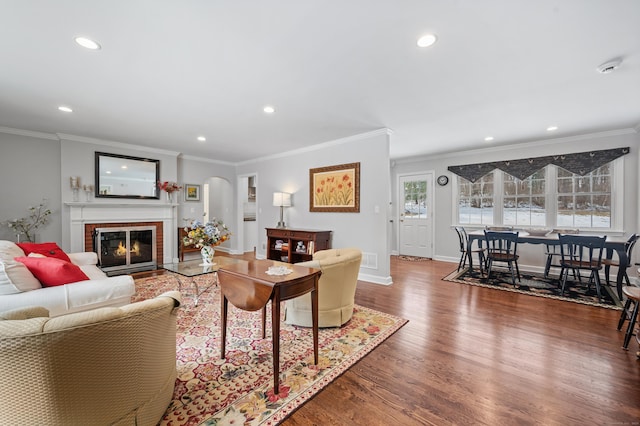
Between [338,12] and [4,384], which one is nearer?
[4,384]

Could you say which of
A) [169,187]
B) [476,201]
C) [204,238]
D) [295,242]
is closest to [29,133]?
[169,187]

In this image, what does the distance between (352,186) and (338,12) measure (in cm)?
304

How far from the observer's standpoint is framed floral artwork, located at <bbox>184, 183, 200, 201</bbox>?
6.25 meters

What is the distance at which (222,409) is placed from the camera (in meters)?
1.58

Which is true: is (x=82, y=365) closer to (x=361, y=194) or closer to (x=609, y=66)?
(x=361, y=194)

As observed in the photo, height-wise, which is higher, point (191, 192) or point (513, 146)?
point (513, 146)

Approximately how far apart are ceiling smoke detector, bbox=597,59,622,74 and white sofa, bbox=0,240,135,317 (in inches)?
174

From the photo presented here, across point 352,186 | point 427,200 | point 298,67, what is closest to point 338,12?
point 298,67

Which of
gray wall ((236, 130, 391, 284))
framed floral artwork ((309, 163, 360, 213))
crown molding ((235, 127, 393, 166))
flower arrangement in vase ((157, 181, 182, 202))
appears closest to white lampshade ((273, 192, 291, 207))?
gray wall ((236, 130, 391, 284))

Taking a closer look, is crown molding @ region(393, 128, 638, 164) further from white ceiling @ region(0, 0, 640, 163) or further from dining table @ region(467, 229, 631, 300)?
dining table @ region(467, 229, 631, 300)

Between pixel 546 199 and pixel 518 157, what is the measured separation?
92 cm

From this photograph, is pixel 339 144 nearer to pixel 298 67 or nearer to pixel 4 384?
pixel 298 67

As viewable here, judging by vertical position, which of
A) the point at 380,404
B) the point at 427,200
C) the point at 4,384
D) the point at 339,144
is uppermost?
the point at 339,144

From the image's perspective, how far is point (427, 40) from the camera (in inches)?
78.2
